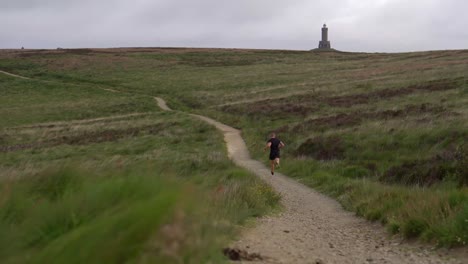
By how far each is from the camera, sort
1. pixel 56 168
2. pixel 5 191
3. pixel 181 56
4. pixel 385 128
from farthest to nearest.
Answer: pixel 181 56, pixel 385 128, pixel 56 168, pixel 5 191

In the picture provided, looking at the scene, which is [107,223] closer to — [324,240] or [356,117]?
[324,240]

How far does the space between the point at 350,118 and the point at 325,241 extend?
20.4 meters

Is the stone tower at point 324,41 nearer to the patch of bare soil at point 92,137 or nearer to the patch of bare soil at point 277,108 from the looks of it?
the patch of bare soil at point 277,108

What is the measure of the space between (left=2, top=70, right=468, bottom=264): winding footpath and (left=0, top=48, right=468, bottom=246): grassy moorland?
322mm

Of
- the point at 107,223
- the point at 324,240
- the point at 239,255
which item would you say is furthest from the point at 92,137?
the point at 107,223

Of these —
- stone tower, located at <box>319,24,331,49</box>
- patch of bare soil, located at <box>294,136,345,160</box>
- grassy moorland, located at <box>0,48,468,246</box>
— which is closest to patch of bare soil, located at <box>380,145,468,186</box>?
grassy moorland, located at <box>0,48,468,246</box>

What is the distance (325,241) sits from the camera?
838 centimetres

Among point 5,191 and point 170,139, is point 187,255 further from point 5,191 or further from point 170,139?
point 170,139

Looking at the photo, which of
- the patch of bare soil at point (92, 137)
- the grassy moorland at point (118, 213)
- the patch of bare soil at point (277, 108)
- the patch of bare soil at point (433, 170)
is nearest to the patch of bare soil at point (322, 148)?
the patch of bare soil at point (433, 170)

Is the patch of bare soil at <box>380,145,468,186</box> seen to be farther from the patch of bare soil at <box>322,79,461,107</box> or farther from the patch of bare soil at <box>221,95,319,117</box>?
the patch of bare soil at <box>322,79,461,107</box>

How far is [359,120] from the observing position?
27.1 metres

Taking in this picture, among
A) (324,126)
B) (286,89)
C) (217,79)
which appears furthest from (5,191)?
(217,79)

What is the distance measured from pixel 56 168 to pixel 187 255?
10.6ft

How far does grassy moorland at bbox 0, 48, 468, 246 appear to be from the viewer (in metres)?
10.1
